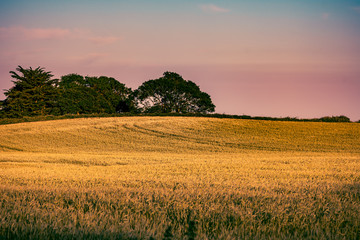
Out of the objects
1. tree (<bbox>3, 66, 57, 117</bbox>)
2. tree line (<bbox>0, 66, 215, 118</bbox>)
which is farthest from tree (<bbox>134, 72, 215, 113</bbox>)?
tree (<bbox>3, 66, 57, 117</bbox>)

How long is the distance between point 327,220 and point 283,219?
0.58 meters

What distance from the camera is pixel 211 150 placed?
26891 mm

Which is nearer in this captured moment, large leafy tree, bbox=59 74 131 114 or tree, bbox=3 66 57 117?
tree, bbox=3 66 57 117

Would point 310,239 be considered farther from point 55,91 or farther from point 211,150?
point 55,91

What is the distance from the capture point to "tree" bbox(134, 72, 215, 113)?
6353 centimetres

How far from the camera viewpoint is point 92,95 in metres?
70.9

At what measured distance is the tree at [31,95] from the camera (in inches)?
2349

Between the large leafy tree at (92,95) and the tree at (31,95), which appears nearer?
the tree at (31,95)

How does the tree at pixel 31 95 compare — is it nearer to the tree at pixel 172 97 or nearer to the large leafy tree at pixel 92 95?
the large leafy tree at pixel 92 95

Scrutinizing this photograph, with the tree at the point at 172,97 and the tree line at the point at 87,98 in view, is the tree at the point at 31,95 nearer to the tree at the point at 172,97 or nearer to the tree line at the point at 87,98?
the tree line at the point at 87,98

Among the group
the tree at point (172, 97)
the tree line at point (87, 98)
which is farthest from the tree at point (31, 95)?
the tree at point (172, 97)

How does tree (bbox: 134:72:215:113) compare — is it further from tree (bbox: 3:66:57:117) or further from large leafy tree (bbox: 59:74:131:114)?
tree (bbox: 3:66:57:117)

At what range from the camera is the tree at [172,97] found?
208 ft

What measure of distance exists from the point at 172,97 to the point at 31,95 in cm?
2594
